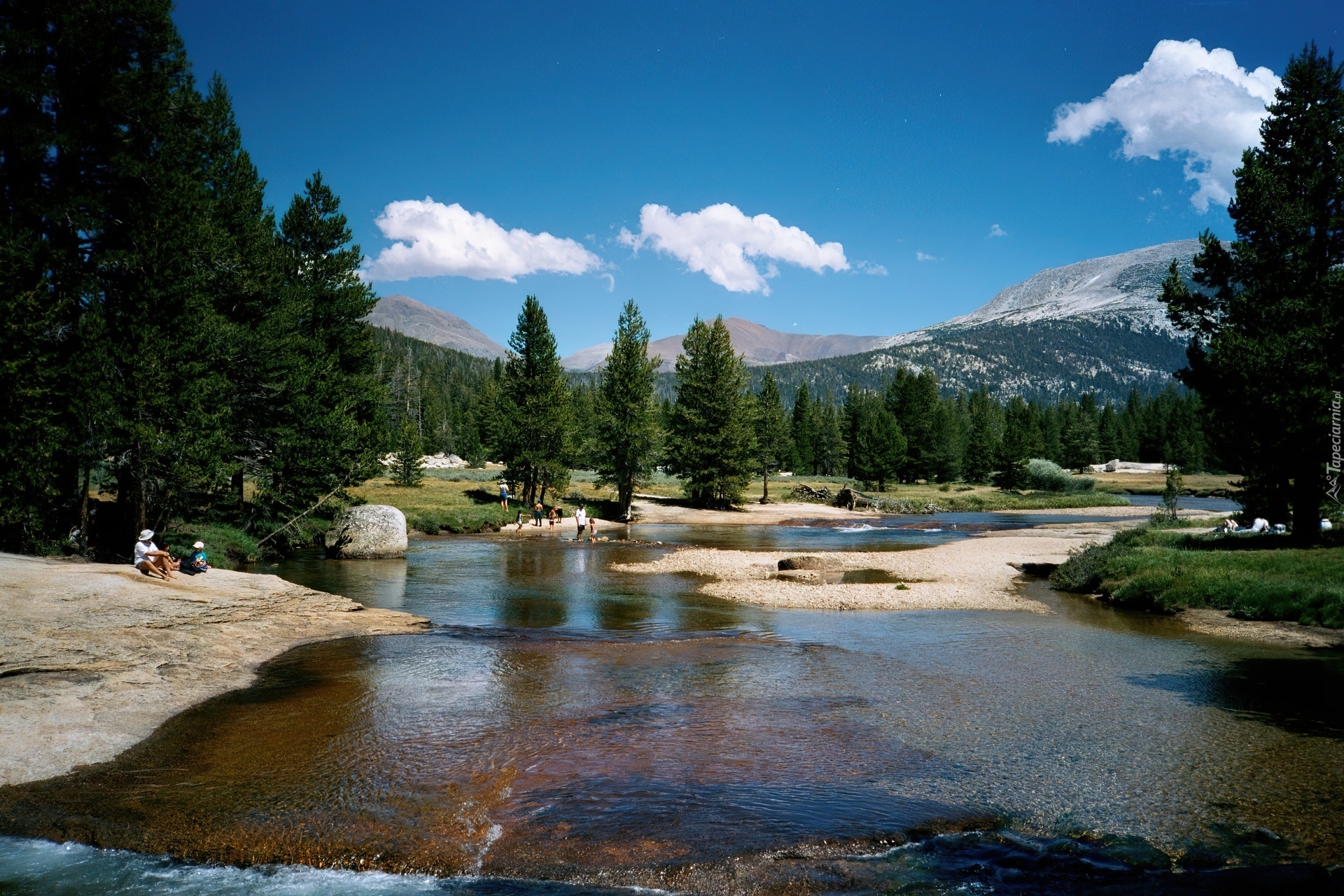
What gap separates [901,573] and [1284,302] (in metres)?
15.1

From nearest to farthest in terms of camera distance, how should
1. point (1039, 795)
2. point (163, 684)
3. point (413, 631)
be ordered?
point (1039, 795) → point (163, 684) → point (413, 631)

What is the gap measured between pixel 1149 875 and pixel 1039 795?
1.84 meters

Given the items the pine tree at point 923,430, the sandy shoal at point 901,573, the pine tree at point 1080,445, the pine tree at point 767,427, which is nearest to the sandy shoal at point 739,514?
the pine tree at point 767,427

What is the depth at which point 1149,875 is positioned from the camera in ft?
22.4

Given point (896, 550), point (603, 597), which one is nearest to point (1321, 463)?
point (896, 550)

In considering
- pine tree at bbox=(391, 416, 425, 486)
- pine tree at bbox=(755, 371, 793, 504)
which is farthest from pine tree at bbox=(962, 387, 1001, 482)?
pine tree at bbox=(391, 416, 425, 486)

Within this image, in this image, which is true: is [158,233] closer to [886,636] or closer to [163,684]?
[163,684]

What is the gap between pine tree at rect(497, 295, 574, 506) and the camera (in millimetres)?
52031

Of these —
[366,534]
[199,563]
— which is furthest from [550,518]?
[199,563]

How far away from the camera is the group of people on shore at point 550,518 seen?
4266 centimetres

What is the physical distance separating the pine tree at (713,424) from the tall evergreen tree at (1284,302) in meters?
39.2

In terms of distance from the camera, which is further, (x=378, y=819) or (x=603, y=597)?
(x=603, y=597)

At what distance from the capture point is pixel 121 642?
1298cm

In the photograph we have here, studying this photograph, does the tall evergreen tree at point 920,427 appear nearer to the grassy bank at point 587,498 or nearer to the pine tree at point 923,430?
the pine tree at point 923,430
